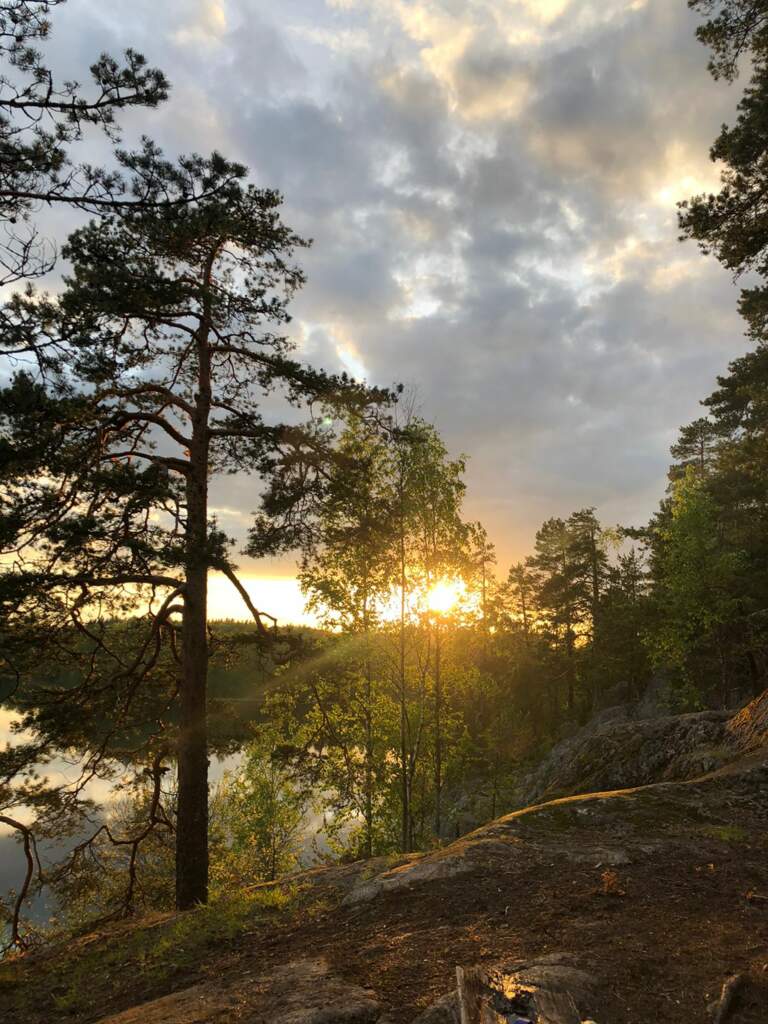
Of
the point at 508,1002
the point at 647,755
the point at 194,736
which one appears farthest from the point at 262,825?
the point at 508,1002

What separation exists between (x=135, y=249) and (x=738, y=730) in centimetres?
1426

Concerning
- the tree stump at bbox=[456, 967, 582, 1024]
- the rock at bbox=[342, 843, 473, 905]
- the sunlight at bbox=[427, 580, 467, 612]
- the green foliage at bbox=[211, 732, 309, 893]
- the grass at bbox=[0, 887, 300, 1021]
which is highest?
the sunlight at bbox=[427, 580, 467, 612]

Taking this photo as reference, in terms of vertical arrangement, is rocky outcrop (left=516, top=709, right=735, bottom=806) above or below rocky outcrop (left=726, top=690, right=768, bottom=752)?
below

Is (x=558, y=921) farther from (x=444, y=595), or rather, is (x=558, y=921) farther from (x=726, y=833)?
(x=444, y=595)

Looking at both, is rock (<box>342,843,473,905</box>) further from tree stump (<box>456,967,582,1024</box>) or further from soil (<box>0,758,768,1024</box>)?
tree stump (<box>456,967,582,1024</box>)

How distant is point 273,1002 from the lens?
425cm

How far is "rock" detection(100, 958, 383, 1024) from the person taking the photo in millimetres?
3889

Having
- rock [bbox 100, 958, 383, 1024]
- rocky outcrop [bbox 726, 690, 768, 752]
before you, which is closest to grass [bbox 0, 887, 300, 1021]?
rock [bbox 100, 958, 383, 1024]

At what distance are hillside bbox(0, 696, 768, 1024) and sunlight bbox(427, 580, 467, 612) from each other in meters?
9.28

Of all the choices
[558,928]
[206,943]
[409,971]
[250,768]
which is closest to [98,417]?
[206,943]

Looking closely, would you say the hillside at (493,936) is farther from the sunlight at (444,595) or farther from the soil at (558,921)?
the sunlight at (444,595)

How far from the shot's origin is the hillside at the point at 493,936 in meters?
3.88

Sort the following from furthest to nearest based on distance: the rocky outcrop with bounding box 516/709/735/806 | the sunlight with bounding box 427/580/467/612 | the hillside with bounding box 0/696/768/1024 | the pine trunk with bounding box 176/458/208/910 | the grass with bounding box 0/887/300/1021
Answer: the sunlight with bounding box 427/580/467/612, the rocky outcrop with bounding box 516/709/735/806, the pine trunk with bounding box 176/458/208/910, the grass with bounding box 0/887/300/1021, the hillside with bounding box 0/696/768/1024

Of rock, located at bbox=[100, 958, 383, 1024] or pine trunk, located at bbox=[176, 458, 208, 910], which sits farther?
pine trunk, located at bbox=[176, 458, 208, 910]
